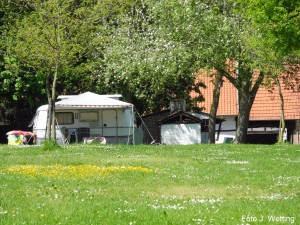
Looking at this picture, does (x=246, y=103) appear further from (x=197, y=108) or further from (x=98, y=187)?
(x=98, y=187)

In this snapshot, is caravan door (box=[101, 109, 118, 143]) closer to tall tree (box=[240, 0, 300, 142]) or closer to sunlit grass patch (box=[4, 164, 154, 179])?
tall tree (box=[240, 0, 300, 142])

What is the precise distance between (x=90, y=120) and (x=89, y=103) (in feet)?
9.15

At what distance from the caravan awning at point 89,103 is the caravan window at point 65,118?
1.35m

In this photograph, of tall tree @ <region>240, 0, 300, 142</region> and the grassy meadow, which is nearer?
the grassy meadow

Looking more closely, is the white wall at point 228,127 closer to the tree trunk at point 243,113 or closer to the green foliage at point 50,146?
the tree trunk at point 243,113

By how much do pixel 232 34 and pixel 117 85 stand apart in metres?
12.2

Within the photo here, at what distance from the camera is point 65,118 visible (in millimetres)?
40531

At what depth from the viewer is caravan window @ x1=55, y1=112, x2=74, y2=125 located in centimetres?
4034

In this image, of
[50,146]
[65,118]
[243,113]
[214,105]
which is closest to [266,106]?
[214,105]

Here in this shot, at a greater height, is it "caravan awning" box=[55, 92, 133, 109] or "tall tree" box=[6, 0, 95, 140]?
"tall tree" box=[6, 0, 95, 140]

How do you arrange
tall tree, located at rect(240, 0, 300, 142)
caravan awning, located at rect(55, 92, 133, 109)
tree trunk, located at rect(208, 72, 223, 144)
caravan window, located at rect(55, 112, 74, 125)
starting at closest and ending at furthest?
1. tall tree, located at rect(240, 0, 300, 142)
2. caravan awning, located at rect(55, 92, 133, 109)
3. tree trunk, located at rect(208, 72, 223, 144)
4. caravan window, located at rect(55, 112, 74, 125)

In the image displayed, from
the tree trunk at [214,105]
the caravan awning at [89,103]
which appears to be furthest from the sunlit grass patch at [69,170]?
the tree trunk at [214,105]

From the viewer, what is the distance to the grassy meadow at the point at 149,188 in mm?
11000

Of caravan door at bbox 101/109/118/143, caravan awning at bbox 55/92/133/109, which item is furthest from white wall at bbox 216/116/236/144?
caravan awning at bbox 55/92/133/109
